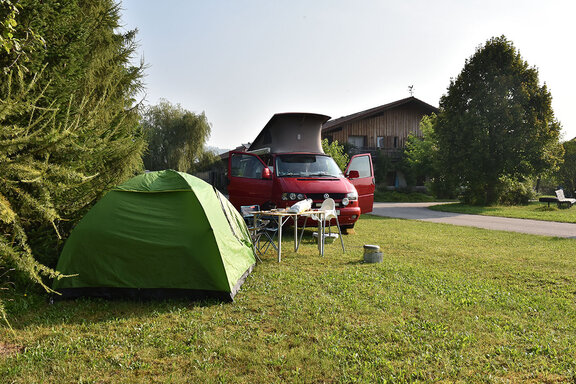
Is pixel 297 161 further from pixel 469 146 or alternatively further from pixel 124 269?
pixel 469 146

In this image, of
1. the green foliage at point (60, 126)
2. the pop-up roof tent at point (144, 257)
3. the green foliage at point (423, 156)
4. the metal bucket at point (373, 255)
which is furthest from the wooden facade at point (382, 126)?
the pop-up roof tent at point (144, 257)

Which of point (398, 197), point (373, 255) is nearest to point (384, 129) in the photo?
point (398, 197)

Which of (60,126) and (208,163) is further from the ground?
(208,163)

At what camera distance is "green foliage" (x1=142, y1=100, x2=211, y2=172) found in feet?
A: 100

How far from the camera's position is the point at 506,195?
20.8 m

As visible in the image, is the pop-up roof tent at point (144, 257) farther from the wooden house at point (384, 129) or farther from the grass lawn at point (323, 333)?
the wooden house at point (384, 129)

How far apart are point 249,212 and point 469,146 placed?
16.2 m

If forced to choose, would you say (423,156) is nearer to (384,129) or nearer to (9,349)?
(384,129)

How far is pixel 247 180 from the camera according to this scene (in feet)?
30.6

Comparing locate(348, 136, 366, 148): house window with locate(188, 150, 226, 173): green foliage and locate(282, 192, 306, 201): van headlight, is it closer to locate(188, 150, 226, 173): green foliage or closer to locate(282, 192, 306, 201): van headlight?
locate(188, 150, 226, 173): green foliage

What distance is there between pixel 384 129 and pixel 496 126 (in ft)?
41.2

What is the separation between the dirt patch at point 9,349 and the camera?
3.17 m

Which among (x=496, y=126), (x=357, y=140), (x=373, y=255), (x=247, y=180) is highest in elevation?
(x=357, y=140)

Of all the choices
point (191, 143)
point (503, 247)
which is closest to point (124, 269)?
point (503, 247)
